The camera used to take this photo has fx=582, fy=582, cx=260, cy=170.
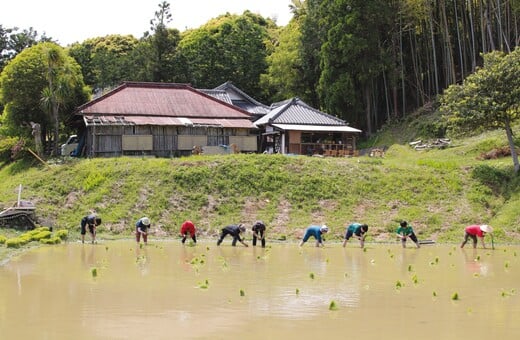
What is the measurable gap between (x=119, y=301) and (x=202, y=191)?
17723 millimetres

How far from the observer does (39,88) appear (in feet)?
124

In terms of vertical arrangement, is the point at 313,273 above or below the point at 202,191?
below

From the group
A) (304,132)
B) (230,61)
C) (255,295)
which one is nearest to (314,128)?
(304,132)

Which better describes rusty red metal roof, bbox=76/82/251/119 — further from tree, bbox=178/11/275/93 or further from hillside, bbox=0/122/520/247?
tree, bbox=178/11/275/93

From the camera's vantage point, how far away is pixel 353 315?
10203 mm

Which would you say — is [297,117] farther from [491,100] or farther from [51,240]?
[51,240]

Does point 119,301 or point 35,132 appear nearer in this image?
point 119,301

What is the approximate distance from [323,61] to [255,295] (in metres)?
37.3

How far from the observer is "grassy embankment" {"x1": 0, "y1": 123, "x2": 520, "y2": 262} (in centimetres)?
2572

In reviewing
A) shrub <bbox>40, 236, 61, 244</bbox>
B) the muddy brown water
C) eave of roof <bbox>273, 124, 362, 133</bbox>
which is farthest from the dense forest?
the muddy brown water

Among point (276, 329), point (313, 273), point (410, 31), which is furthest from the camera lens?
point (410, 31)

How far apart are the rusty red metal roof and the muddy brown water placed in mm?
19097

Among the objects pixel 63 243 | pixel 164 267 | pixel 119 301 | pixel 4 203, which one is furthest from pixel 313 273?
pixel 4 203

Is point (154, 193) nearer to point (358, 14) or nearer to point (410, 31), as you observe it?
point (358, 14)
